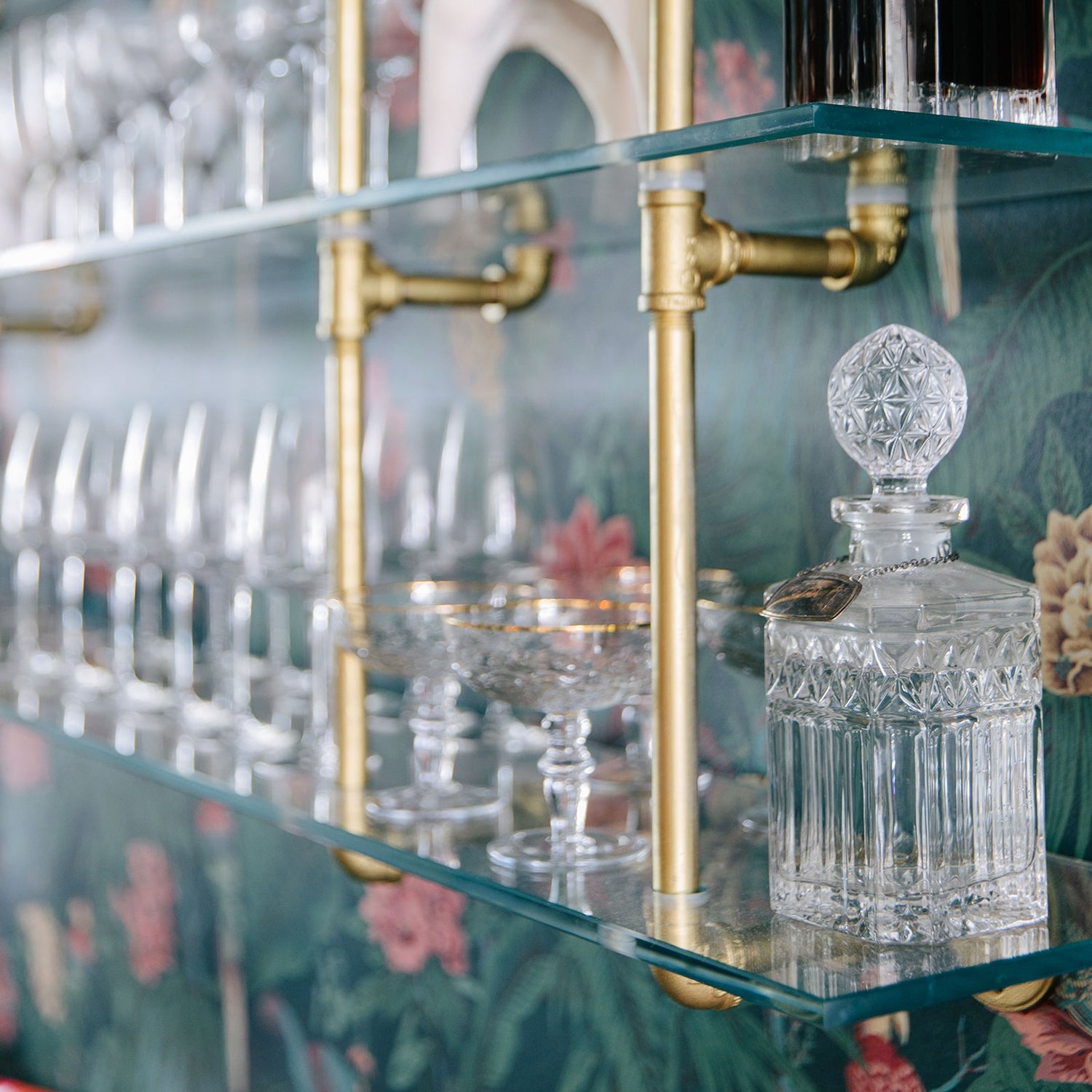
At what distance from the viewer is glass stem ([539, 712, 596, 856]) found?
0.90 meters

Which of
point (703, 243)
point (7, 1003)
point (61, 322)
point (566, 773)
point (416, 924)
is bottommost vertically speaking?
point (7, 1003)

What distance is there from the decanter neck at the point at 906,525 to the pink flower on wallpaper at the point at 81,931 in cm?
162

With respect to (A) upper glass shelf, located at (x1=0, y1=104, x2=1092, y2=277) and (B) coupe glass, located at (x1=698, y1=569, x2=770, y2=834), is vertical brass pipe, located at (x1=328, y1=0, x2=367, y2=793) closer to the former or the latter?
(A) upper glass shelf, located at (x1=0, y1=104, x2=1092, y2=277)

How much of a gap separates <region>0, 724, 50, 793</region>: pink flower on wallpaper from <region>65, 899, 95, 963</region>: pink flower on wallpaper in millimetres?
201

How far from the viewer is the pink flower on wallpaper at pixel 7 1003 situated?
2211mm

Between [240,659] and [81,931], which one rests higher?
[240,659]

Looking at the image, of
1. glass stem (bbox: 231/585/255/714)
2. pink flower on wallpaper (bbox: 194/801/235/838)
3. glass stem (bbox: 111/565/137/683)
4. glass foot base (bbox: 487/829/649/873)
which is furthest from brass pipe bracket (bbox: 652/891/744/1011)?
pink flower on wallpaper (bbox: 194/801/235/838)

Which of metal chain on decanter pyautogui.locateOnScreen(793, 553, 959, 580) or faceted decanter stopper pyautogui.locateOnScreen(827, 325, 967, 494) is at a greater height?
faceted decanter stopper pyautogui.locateOnScreen(827, 325, 967, 494)

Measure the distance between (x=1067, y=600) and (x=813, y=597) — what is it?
200mm

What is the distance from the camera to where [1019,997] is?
0.83 meters

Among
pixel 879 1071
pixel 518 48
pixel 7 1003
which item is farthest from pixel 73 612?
pixel 879 1071

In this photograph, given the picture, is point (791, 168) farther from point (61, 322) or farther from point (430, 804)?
point (61, 322)

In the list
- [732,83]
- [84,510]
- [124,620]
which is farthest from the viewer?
[124,620]

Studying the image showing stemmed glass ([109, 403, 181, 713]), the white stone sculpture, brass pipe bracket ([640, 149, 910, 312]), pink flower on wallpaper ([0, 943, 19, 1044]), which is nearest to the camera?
brass pipe bracket ([640, 149, 910, 312])
